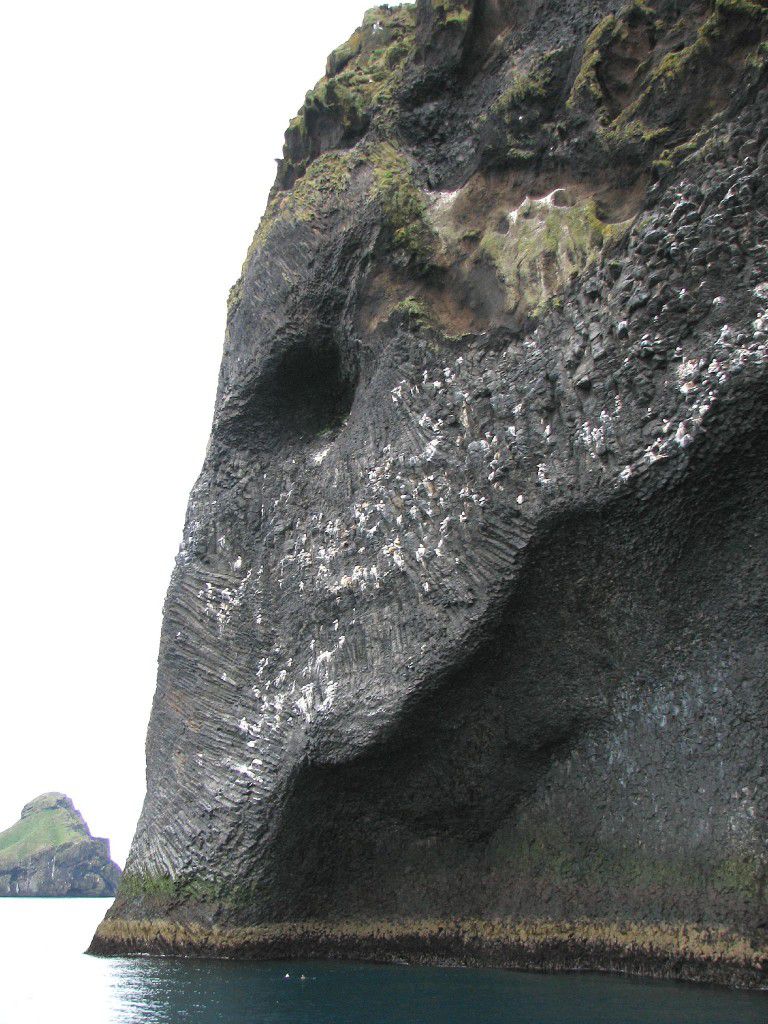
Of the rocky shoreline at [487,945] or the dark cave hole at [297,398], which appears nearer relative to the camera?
the rocky shoreline at [487,945]

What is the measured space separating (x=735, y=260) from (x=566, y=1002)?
25.4 feet

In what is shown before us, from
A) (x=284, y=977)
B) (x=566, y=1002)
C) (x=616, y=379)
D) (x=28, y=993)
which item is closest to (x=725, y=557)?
(x=616, y=379)

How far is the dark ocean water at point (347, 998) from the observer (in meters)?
8.27

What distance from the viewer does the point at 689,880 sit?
10.3 m

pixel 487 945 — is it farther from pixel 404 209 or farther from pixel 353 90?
pixel 353 90

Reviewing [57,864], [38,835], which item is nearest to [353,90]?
[57,864]

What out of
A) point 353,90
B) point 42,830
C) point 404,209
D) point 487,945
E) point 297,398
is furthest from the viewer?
point 42,830

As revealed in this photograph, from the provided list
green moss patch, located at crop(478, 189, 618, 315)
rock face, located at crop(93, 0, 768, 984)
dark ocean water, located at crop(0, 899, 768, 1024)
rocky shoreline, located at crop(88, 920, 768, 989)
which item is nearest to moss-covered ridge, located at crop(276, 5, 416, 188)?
rock face, located at crop(93, 0, 768, 984)

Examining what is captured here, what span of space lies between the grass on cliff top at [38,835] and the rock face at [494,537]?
90318mm

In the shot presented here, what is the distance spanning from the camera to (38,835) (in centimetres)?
9719

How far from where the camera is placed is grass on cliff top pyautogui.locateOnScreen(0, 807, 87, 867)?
93.8 m

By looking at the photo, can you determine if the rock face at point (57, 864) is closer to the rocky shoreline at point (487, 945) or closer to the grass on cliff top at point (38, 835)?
the grass on cliff top at point (38, 835)

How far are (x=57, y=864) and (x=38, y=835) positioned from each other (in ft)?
22.9

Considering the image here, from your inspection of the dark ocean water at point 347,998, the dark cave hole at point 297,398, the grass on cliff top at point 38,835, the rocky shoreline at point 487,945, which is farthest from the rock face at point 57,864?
the dark cave hole at point 297,398
